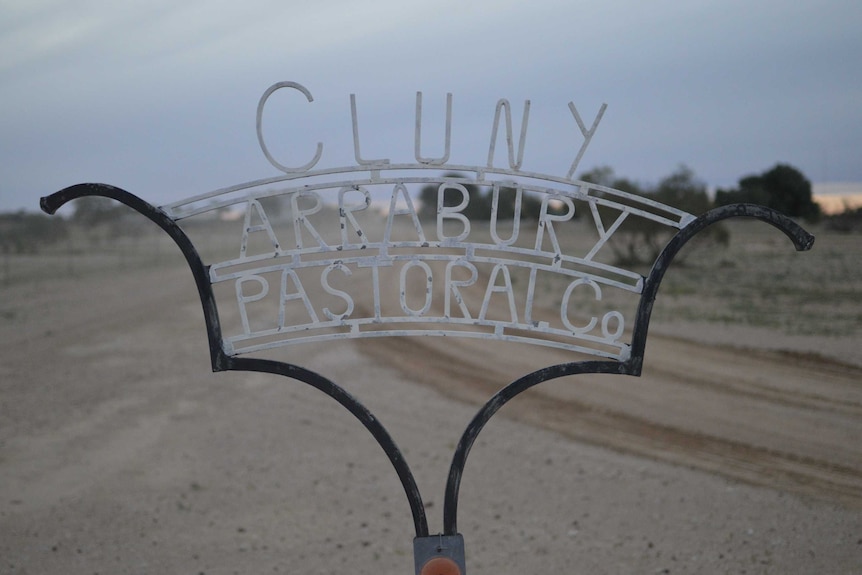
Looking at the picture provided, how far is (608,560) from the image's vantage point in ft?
24.4

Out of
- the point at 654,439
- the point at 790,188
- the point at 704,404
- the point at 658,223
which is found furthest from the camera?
the point at 790,188

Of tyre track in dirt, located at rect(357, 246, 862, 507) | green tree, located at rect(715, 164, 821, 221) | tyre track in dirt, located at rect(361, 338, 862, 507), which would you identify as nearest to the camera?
tyre track in dirt, located at rect(361, 338, 862, 507)

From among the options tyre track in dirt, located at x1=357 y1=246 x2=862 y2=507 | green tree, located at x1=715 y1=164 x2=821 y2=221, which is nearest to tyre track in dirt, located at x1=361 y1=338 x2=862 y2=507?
tyre track in dirt, located at x1=357 y1=246 x2=862 y2=507

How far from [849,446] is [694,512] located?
281cm

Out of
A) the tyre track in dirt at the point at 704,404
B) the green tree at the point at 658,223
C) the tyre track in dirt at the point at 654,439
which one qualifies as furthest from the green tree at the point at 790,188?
the tyre track in dirt at the point at 654,439

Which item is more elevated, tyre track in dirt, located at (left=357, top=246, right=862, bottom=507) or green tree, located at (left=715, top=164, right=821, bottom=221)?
green tree, located at (left=715, top=164, right=821, bottom=221)

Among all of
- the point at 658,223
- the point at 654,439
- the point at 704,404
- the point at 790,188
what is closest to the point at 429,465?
the point at 654,439

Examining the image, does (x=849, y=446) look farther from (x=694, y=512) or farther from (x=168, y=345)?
(x=168, y=345)

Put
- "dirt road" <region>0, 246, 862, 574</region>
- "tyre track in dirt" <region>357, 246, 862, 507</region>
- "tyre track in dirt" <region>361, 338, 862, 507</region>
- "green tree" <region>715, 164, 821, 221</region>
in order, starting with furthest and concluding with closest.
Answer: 1. "green tree" <region>715, 164, 821, 221</region>
2. "tyre track in dirt" <region>357, 246, 862, 507</region>
3. "tyre track in dirt" <region>361, 338, 862, 507</region>
4. "dirt road" <region>0, 246, 862, 574</region>

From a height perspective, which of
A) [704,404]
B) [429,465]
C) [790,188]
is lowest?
[429,465]

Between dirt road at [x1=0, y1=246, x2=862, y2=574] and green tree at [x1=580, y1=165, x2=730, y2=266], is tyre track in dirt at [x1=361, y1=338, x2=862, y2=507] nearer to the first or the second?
dirt road at [x1=0, y1=246, x2=862, y2=574]

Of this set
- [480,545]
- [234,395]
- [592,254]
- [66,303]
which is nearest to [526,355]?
[234,395]

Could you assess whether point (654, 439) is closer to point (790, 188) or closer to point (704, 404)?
point (704, 404)

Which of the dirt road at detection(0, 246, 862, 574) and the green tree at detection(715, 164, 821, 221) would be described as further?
the green tree at detection(715, 164, 821, 221)
